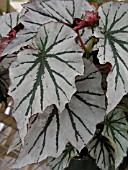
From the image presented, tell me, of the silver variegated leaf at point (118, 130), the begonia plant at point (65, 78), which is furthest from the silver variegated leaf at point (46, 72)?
the silver variegated leaf at point (118, 130)

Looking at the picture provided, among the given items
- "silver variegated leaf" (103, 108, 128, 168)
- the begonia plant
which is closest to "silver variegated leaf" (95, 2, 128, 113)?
the begonia plant

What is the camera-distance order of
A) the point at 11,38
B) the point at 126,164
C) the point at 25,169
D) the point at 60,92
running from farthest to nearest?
the point at 25,169 → the point at 126,164 → the point at 11,38 → the point at 60,92

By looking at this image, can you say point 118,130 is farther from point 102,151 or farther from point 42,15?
point 42,15

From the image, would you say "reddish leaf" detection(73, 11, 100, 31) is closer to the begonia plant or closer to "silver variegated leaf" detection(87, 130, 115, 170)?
the begonia plant

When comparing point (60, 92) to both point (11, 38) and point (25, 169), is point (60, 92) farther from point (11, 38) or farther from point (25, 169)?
point (25, 169)

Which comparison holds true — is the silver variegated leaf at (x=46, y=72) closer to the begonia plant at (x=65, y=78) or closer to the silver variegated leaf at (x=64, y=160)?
the begonia plant at (x=65, y=78)

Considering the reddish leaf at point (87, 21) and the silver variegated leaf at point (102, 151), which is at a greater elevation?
the reddish leaf at point (87, 21)

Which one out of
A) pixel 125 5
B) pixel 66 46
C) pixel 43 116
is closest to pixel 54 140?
pixel 43 116
